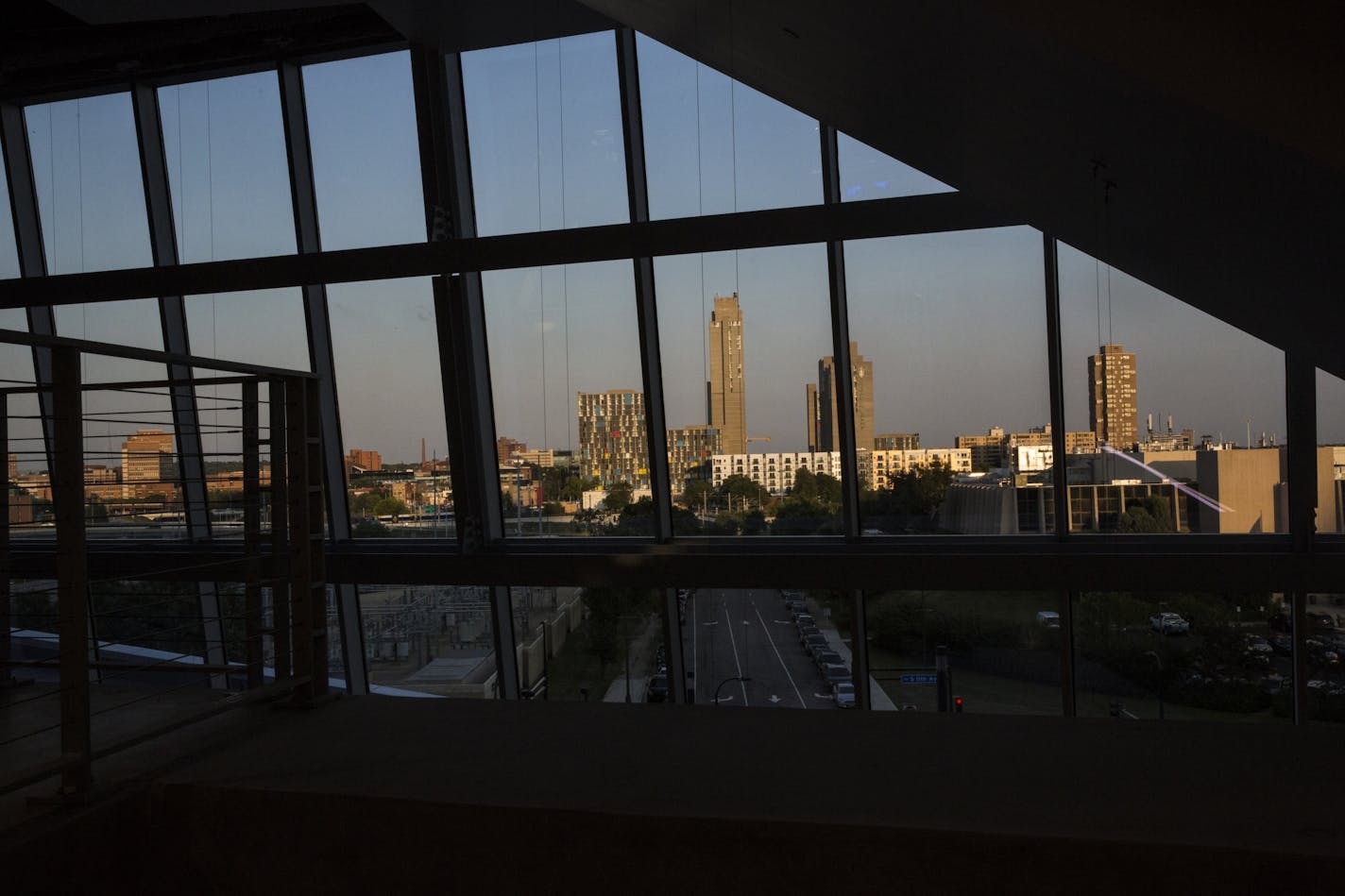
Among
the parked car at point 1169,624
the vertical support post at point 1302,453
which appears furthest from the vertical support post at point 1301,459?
the parked car at point 1169,624

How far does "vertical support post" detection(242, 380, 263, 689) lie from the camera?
264 cm

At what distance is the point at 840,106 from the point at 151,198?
529 centimetres

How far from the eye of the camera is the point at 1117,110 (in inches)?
90.0

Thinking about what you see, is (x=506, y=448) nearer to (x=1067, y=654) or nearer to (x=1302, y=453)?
(x=1067, y=654)

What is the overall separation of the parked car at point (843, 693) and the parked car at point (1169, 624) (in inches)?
67.4

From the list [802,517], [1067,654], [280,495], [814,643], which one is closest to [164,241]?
[280,495]

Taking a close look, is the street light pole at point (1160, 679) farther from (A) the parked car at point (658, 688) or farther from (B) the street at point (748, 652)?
(A) the parked car at point (658, 688)

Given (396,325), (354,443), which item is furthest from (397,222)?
(354,443)

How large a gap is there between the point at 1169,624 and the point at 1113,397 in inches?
51.1

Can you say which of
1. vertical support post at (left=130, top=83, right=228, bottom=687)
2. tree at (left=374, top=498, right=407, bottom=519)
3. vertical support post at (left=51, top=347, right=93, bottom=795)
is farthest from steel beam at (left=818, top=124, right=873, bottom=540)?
vertical support post at (left=130, top=83, right=228, bottom=687)

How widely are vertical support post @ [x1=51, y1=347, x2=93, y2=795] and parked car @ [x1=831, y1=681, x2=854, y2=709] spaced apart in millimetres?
4341

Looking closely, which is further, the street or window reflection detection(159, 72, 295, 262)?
window reflection detection(159, 72, 295, 262)

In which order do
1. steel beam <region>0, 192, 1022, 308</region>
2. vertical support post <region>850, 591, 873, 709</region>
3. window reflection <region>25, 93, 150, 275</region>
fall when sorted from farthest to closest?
window reflection <region>25, 93, 150, 275</region>, vertical support post <region>850, 591, 873, 709</region>, steel beam <region>0, 192, 1022, 308</region>

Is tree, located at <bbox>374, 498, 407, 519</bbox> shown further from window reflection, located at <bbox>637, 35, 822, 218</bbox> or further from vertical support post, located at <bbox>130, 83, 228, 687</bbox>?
window reflection, located at <bbox>637, 35, 822, 218</bbox>
